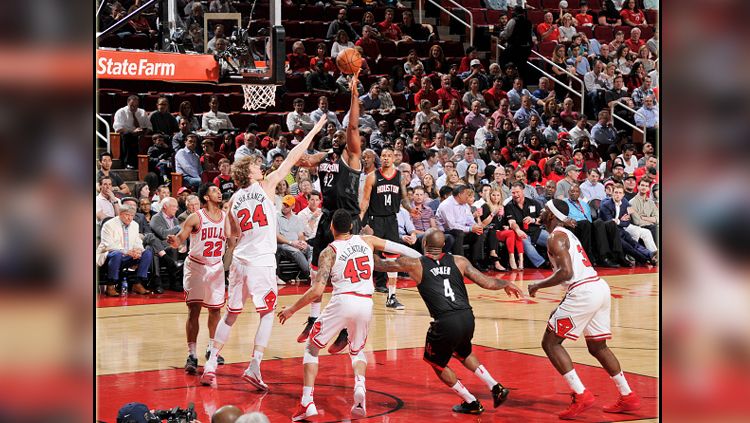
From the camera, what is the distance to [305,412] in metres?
6.94

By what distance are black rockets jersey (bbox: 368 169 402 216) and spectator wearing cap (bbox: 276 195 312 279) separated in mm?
2381

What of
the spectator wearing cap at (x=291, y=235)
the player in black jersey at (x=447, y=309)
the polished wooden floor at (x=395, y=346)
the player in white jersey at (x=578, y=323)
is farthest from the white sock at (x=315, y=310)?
the spectator wearing cap at (x=291, y=235)

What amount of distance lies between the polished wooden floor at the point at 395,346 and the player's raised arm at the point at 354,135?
188 centimetres

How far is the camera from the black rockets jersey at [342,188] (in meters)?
10.0

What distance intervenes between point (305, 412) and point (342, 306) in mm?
787

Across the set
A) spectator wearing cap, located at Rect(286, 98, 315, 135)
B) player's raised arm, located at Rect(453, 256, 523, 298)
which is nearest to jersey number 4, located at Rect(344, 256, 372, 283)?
player's raised arm, located at Rect(453, 256, 523, 298)

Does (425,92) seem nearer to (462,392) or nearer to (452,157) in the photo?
(452,157)

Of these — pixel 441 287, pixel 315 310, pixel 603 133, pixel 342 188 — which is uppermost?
pixel 603 133

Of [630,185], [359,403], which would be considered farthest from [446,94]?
[359,403]

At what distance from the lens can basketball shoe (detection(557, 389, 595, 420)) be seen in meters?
6.98

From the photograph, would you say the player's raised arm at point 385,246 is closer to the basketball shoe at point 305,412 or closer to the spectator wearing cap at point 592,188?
the basketball shoe at point 305,412
